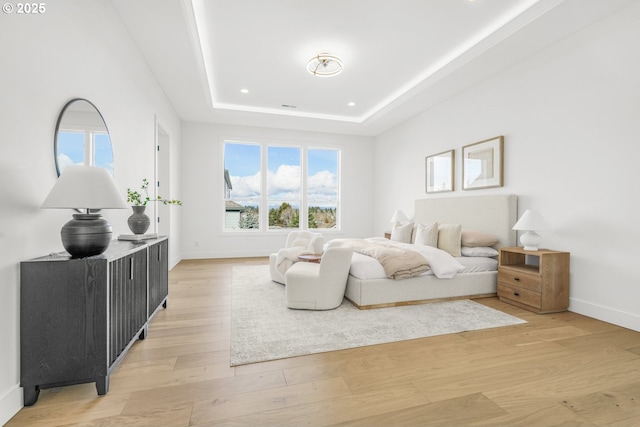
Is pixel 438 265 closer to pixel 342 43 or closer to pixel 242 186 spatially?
pixel 342 43

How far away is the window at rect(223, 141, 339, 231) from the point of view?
661cm

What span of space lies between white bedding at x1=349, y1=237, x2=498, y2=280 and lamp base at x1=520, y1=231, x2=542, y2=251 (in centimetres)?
56

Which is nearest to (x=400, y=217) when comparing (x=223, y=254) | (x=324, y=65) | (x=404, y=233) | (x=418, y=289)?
(x=404, y=233)

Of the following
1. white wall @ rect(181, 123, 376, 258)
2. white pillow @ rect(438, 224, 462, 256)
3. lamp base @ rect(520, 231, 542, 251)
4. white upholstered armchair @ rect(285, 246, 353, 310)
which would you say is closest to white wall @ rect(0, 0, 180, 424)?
white upholstered armchair @ rect(285, 246, 353, 310)

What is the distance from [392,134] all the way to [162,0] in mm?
4991

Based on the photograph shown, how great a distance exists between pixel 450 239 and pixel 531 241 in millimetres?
925

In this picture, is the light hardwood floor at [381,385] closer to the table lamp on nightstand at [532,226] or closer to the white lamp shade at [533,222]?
the table lamp on nightstand at [532,226]

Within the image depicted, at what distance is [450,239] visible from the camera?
3.90 meters

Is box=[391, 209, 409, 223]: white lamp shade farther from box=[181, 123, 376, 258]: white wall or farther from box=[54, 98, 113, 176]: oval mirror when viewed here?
box=[54, 98, 113, 176]: oval mirror

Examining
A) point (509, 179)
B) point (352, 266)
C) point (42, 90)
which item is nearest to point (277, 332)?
point (352, 266)

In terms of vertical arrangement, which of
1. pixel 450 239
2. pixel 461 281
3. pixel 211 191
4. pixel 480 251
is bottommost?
pixel 461 281

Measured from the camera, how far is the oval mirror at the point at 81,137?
6.19ft

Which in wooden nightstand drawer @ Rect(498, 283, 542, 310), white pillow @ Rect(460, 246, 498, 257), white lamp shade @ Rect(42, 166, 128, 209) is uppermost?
white lamp shade @ Rect(42, 166, 128, 209)

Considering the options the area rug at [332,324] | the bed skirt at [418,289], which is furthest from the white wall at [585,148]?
the area rug at [332,324]
